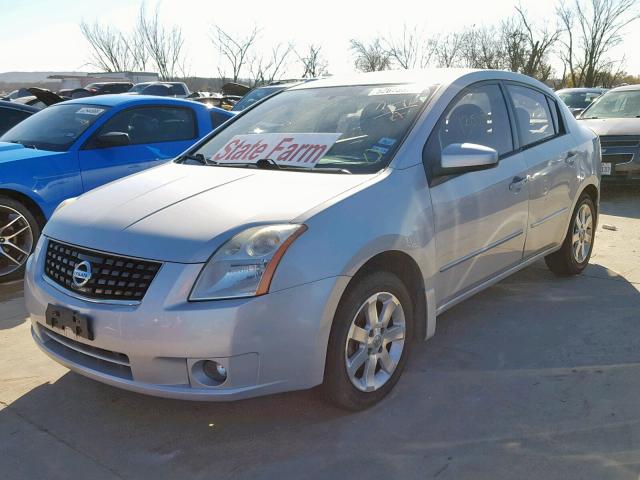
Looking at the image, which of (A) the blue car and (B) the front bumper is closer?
(B) the front bumper

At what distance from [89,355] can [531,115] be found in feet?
10.6

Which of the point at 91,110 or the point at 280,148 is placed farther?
the point at 91,110

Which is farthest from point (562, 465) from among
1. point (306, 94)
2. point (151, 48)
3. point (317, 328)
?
point (151, 48)

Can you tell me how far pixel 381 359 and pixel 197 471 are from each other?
99 cm

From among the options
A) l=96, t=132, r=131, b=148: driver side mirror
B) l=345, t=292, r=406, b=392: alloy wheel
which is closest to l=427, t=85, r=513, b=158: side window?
l=345, t=292, r=406, b=392: alloy wheel

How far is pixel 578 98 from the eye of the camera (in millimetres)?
16109

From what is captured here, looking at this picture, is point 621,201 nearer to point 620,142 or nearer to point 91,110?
point 620,142

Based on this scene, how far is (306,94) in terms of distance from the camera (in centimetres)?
394

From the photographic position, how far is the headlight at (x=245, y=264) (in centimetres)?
237

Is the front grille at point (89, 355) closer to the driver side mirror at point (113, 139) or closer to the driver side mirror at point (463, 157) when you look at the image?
the driver side mirror at point (463, 157)

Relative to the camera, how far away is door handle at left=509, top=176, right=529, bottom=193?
366 centimetres

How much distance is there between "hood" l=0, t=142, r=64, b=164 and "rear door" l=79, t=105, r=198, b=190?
333mm

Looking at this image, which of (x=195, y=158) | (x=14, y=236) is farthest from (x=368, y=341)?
(x=14, y=236)

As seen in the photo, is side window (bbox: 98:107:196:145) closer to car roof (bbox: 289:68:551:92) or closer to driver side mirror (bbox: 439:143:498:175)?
car roof (bbox: 289:68:551:92)
